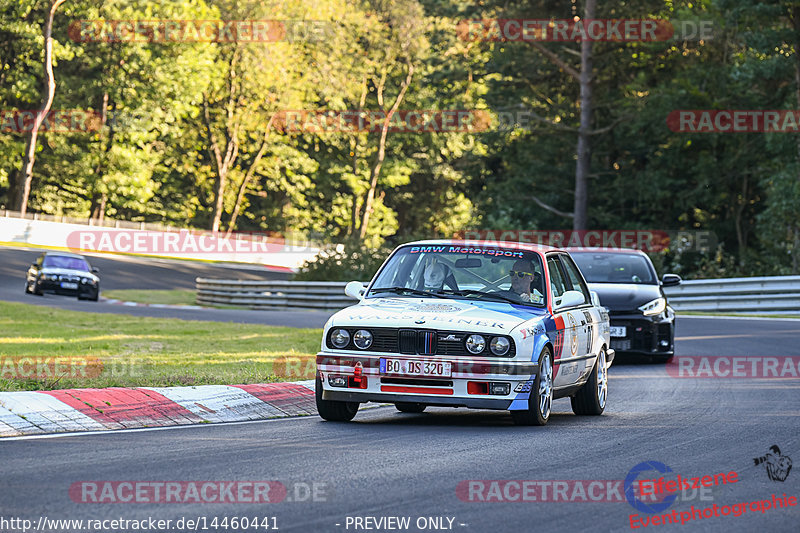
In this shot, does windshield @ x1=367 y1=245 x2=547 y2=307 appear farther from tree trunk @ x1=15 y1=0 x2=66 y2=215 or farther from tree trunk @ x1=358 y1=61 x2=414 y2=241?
tree trunk @ x1=358 y1=61 x2=414 y2=241

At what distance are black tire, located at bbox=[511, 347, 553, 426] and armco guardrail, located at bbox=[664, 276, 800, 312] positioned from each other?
771 inches

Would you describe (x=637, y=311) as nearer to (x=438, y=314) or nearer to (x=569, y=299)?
(x=569, y=299)

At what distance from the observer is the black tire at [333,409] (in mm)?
9766

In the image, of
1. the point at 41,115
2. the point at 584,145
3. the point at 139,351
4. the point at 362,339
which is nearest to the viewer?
the point at 362,339

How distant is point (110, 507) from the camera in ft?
19.6

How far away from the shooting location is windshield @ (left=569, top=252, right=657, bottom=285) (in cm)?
1762

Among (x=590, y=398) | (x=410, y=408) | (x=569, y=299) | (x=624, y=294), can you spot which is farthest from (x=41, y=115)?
(x=569, y=299)

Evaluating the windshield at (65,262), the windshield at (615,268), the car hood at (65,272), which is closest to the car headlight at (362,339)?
the windshield at (615,268)

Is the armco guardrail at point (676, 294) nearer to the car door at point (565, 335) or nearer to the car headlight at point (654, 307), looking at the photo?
the car headlight at point (654, 307)

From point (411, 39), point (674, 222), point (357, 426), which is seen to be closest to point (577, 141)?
point (674, 222)

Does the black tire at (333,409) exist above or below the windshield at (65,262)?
below

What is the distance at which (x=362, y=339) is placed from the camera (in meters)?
9.56

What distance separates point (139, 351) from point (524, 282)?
744cm

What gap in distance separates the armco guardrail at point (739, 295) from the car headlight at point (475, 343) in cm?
2033
